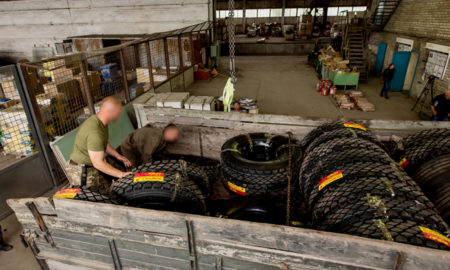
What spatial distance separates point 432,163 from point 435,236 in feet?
4.35

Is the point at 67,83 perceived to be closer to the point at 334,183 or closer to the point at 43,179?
the point at 43,179

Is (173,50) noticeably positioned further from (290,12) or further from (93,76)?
(290,12)

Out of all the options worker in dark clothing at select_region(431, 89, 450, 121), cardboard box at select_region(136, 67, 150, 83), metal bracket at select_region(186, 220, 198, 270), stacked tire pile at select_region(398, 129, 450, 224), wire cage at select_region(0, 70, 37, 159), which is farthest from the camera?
cardboard box at select_region(136, 67, 150, 83)

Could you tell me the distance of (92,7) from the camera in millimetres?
14719

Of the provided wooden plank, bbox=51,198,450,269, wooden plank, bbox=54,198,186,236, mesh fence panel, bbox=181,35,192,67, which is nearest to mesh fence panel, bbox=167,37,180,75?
mesh fence panel, bbox=181,35,192,67

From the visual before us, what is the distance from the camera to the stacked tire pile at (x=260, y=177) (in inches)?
106

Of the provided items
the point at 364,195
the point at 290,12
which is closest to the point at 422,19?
the point at 364,195

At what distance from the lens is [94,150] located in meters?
3.01

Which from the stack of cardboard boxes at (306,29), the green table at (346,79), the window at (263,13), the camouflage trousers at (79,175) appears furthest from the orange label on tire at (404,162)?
the window at (263,13)

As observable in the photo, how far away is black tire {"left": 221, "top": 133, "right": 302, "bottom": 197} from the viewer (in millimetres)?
2951

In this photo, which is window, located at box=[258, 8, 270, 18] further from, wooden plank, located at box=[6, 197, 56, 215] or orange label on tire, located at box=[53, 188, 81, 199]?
wooden plank, located at box=[6, 197, 56, 215]

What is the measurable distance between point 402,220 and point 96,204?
7.33 ft

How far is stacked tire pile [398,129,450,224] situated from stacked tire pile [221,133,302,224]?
122 cm

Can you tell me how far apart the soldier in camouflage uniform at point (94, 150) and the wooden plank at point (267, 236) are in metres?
0.82
